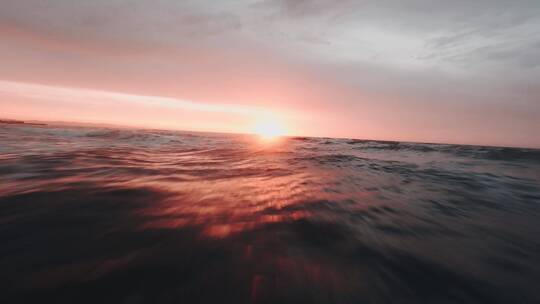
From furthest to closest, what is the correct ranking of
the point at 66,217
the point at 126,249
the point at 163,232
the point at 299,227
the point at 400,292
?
the point at 299,227
the point at 66,217
the point at 163,232
the point at 126,249
the point at 400,292

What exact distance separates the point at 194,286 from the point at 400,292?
179cm

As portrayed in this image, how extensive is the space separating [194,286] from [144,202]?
8.20ft

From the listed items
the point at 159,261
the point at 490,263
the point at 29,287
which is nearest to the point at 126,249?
the point at 159,261

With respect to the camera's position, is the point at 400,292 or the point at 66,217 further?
the point at 66,217

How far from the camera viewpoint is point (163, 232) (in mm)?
2924

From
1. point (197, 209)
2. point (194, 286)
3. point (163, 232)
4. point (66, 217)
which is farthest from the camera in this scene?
point (197, 209)

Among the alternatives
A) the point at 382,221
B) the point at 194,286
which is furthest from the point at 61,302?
the point at 382,221

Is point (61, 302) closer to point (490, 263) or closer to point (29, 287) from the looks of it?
point (29, 287)

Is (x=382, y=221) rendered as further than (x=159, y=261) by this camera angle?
Yes

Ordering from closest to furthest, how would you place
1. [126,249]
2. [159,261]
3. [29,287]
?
1. [29,287]
2. [159,261]
3. [126,249]

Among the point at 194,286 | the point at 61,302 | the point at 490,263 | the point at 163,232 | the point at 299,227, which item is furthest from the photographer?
the point at 299,227

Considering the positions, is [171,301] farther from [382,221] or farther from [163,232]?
[382,221]

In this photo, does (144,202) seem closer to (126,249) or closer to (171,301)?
(126,249)

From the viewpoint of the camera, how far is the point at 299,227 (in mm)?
3389
